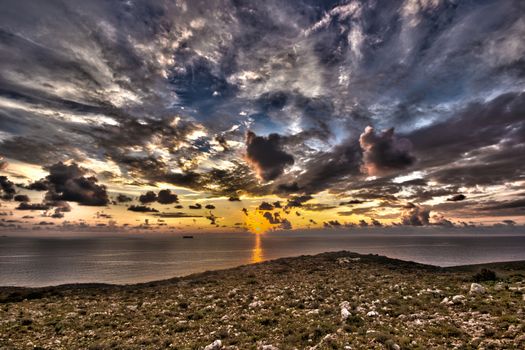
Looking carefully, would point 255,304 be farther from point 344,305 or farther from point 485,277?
point 485,277

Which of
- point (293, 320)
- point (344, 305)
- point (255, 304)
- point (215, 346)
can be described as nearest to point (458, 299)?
point (344, 305)

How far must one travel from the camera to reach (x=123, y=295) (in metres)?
36.2

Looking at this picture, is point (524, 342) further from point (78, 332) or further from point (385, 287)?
point (78, 332)

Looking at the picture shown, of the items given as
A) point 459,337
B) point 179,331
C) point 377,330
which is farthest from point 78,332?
point 459,337

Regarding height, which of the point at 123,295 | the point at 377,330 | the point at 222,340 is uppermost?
the point at 377,330

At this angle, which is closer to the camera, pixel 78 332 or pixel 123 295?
pixel 78 332

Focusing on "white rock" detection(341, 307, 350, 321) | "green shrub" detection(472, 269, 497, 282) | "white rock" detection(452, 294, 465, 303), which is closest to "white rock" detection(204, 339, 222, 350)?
"white rock" detection(341, 307, 350, 321)

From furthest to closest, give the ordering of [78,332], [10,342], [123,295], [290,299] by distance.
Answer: [123,295]
[290,299]
[78,332]
[10,342]

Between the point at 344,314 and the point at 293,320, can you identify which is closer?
the point at 344,314

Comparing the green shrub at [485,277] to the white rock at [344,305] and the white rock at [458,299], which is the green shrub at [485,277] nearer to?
the white rock at [458,299]

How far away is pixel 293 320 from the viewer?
1975cm

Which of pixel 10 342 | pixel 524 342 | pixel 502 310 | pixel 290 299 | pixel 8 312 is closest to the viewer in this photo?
pixel 524 342

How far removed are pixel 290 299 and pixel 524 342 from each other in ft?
53.9

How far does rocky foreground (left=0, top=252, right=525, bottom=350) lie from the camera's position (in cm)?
1524
